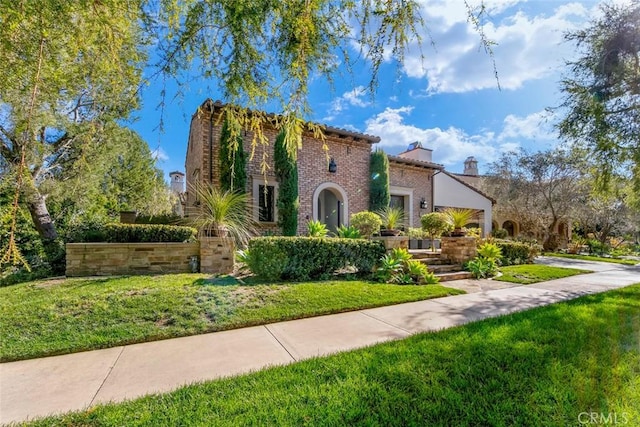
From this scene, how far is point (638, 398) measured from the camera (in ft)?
7.15

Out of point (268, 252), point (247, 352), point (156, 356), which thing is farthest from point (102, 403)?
point (268, 252)

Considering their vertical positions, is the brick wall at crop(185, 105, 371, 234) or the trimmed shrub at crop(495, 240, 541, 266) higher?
the brick wall at crop(185, 105, 371, 234)

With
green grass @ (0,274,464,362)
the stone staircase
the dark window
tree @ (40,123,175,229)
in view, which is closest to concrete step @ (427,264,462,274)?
the stone staircase

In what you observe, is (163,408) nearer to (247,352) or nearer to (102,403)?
(102,403)

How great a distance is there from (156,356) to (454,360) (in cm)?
307

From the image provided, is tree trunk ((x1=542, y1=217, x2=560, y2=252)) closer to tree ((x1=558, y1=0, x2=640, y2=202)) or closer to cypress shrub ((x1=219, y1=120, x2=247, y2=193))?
tree ((x1=558, y1=0, x2=640, y2=202))

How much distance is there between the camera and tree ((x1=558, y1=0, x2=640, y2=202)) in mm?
6488

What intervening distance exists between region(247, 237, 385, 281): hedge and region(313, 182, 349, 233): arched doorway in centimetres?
355

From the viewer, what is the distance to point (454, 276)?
7.43 meters

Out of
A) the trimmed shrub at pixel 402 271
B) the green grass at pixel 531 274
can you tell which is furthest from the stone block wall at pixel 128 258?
the green grass at pixel 531 274

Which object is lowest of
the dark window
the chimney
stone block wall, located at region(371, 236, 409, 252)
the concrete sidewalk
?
the concrete sidewalk

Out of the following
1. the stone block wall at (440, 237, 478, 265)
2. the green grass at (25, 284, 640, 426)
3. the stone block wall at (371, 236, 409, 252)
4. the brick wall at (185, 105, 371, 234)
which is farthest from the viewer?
the brick wall at (185, 105, 371, 234)

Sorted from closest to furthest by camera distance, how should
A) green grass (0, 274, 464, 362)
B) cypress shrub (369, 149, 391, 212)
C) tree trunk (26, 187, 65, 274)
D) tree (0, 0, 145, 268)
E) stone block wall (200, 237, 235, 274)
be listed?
tree (0, 0, 145, 268), green grass (0, 274, 464, 362), stone block wall (200, 237, 235, 274), tree trunk (26, 187, 65, 274), cypress shrub (369, 149, 391, 212)

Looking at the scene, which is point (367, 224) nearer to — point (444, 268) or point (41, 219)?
point (444, 268)
